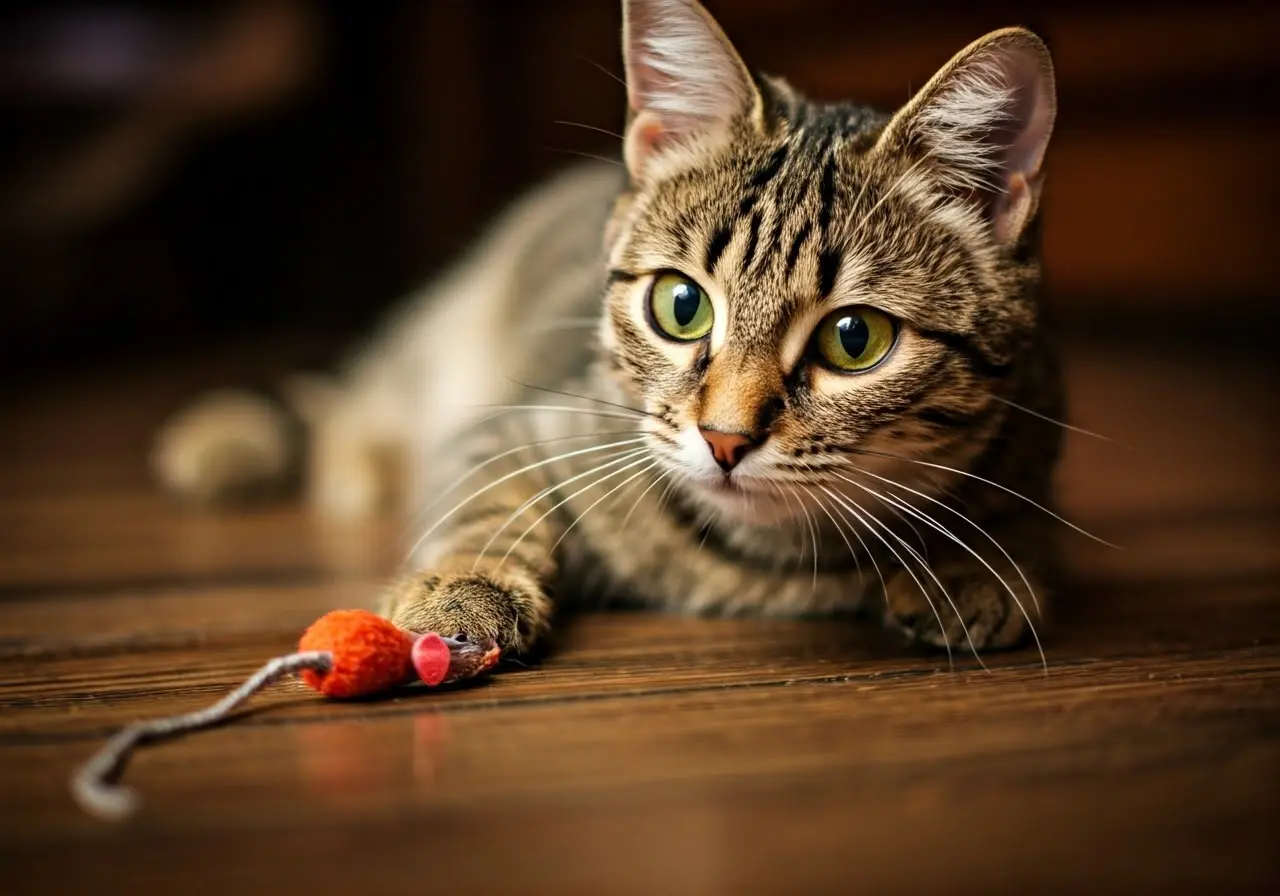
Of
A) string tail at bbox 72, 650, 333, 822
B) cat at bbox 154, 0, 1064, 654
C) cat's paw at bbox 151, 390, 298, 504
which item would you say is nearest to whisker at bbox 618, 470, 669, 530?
cat at bbox 154, 0, 1064, 654

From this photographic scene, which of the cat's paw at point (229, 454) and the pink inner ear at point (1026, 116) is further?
the cat's paw at point (229, 454)

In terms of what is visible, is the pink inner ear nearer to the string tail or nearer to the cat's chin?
the cat's chin

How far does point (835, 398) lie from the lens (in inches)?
42.7

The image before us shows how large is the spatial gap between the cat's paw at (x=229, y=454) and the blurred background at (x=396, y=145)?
132cm

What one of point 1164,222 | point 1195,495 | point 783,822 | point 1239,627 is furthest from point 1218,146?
point 783,822

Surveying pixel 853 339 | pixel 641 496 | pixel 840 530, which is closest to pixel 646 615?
pixel 641 496

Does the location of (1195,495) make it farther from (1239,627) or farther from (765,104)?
(765,104)

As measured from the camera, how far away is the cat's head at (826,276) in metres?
1.08

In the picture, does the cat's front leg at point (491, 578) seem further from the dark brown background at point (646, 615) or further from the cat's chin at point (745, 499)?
the cat's chin at point (745, 499)

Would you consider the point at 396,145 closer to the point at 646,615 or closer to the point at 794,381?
the point at 646,615

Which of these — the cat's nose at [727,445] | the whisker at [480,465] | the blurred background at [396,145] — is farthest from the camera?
the blurred background at [396,145]

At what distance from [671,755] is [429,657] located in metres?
0.23

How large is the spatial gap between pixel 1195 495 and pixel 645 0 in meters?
1.21

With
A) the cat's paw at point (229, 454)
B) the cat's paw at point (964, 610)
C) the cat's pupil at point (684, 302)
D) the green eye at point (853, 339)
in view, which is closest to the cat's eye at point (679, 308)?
the cat's pupil at point (684, 302)
